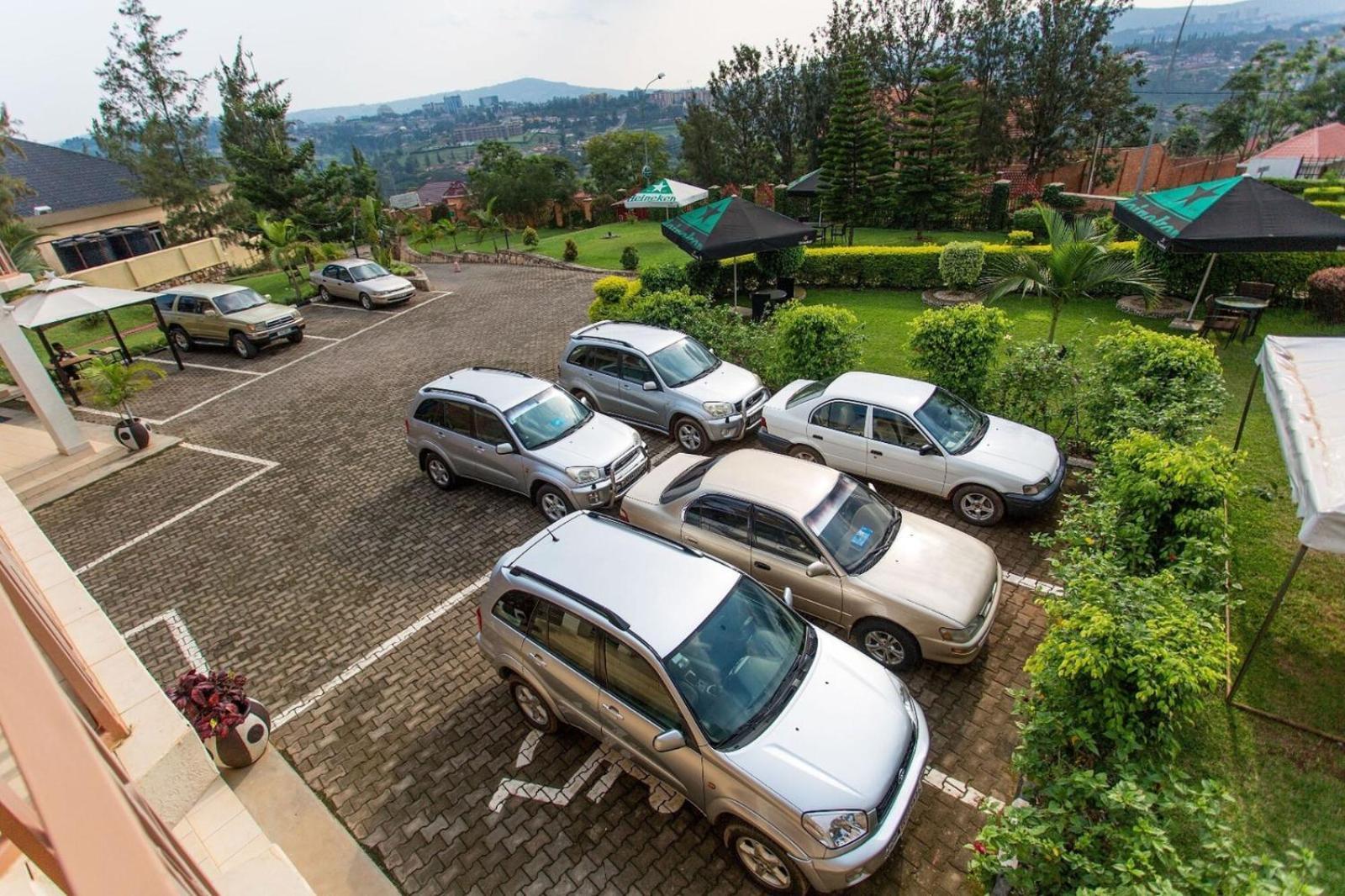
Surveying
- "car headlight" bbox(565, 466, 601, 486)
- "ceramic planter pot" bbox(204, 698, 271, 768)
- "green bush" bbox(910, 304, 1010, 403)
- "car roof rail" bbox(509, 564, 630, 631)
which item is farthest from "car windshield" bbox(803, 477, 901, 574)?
"ceramic planter pot" bbox(204, 698, 271, 768)

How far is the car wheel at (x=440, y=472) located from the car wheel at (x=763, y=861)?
7.35 m

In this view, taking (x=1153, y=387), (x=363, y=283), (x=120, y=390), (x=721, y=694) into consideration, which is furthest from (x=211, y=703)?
(x=363, y=283)

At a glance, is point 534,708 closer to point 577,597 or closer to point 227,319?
point 577,597

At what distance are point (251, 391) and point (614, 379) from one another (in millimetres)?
10337

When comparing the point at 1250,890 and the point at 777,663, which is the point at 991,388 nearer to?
the point at 777,663

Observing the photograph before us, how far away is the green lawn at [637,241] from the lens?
84.6 feet

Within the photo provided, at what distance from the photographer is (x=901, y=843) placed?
17.3ft

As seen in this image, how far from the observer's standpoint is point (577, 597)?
223 inches

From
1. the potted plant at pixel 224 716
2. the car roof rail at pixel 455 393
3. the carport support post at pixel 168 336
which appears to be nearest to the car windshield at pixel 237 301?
the carport support post at pixel 168 336

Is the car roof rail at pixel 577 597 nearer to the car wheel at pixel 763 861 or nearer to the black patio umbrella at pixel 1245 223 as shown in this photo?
the car wheel at pixel 763 861

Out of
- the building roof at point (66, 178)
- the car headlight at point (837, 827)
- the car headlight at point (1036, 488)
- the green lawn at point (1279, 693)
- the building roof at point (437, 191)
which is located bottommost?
the building roof at point (437, 191)

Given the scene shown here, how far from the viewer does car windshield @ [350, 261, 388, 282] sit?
22.7 meters

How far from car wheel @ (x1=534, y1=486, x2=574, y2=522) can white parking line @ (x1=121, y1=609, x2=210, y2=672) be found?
14.4 ft

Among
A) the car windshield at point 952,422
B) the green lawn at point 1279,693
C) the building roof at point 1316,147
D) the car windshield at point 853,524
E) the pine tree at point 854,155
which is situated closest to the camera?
the green lawn at point 1279,693
